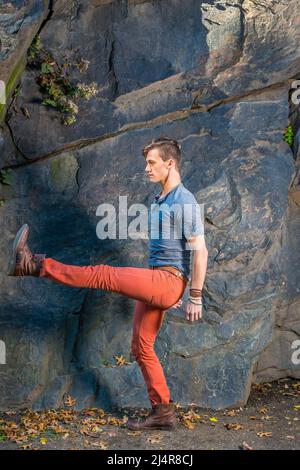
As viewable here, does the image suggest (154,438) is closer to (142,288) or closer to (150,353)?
(150,353)

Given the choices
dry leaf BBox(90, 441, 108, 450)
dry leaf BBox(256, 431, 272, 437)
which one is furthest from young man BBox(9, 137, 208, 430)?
dry leaf BBox(256, 431, 272, 437)

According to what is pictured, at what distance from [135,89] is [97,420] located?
12.3 feet

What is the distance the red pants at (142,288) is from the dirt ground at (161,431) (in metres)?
0.45

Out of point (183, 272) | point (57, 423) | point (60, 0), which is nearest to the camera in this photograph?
point (183, 272)

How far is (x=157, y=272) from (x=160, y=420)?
1.40 m

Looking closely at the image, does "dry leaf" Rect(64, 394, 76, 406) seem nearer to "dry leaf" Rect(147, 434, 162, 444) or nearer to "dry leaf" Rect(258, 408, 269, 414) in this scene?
"dry leaf" Rect(147, 434, 162, 444)

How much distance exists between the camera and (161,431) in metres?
6.54

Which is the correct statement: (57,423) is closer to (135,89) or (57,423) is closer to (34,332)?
(34,332)

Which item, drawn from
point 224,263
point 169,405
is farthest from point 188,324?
point 169,405

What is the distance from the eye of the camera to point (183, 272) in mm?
6316

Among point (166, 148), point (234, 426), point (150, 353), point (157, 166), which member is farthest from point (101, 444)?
point (166, 148)

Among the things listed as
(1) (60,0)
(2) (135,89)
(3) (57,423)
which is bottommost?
(3) (57,423)

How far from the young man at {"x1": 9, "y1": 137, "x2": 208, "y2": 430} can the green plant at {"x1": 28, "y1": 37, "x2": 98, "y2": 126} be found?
1.92m

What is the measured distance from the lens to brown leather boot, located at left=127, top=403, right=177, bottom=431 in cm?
645
